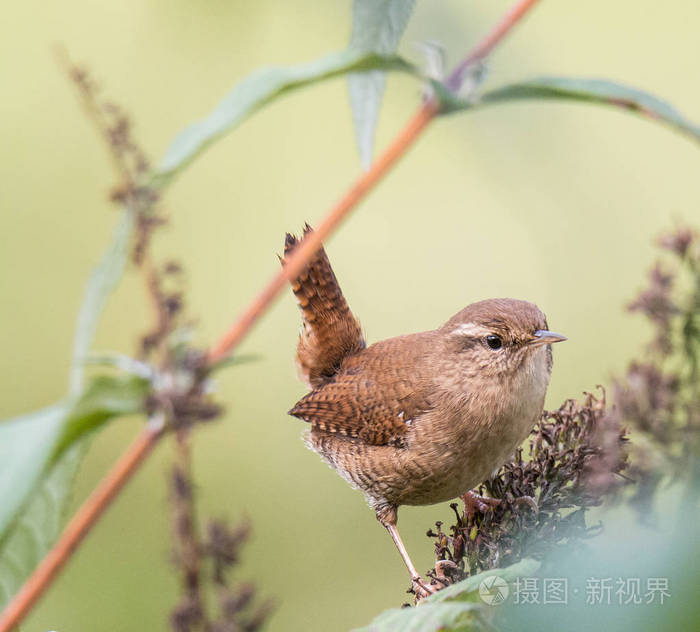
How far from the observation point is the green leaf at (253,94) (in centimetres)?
94

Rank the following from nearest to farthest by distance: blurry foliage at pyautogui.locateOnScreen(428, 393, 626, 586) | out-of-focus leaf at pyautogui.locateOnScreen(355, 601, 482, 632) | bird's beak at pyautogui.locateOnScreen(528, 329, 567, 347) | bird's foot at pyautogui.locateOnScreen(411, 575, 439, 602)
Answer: out-of-focus leaf at pyautogui.locateOnScreen(355, 601, 482, 632), blurry foliage at pyautogui.locateOnScreen(428, 393, 626, 586), bird's foot at pyautogui.locateOnScreen(411, 575, 439, 602), bird's beak at pyautogui.locateOnScreen(528, 329, 567, 347)

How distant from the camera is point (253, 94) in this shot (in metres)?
0.99

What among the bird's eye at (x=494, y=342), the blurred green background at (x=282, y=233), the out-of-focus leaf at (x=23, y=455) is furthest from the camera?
the blurred green background at (x=282, y=233)

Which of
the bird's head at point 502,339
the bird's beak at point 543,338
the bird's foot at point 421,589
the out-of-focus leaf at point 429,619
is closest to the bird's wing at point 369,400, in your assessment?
the bird's head at point 502,339

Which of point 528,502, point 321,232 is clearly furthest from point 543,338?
point 321,232

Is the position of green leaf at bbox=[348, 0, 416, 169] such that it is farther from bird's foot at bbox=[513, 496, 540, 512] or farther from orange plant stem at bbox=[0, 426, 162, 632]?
bird's foot at bbox=[513, 496, 540, 512]

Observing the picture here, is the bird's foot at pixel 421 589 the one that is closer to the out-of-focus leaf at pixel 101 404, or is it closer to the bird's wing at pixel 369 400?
the bird's wing at pixel 369 400

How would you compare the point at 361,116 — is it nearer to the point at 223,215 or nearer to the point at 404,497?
the point at 404,497

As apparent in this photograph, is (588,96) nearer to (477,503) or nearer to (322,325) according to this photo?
(477,503)

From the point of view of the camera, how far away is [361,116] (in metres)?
1.14

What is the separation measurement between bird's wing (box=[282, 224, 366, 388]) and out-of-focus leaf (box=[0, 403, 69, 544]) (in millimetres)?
2348

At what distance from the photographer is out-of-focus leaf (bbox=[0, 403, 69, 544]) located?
86 cm

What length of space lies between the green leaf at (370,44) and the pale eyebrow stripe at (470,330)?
188cm

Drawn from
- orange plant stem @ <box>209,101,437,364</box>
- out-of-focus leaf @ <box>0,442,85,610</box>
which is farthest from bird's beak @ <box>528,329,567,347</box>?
out-of-focus leaf @ <box>0,442,85,610</box>
